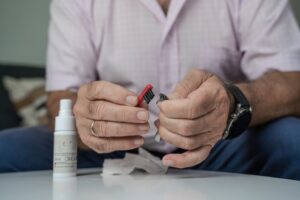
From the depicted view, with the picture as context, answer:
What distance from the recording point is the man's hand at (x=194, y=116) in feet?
1.98

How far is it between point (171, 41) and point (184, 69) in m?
0.07

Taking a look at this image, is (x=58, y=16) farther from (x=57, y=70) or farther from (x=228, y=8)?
(x=228, y=8)

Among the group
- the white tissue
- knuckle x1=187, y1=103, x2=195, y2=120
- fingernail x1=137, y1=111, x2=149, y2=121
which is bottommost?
the white tissue

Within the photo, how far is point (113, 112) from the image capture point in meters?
0.63

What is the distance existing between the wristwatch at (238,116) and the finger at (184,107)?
10 centimetres

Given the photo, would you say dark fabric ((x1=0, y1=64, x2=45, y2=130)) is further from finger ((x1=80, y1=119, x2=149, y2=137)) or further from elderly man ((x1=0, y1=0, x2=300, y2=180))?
finger ((x1=80, y1=119, x2=149, y2=137))

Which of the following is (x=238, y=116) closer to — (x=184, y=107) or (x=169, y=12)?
(x=184, y=107)

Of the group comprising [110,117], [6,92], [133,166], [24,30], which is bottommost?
[6,92]

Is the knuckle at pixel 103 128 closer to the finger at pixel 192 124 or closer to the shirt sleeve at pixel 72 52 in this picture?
the finger at pixel 192 124

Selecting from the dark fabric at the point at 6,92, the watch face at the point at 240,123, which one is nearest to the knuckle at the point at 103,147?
the watch face at the point at 240,123

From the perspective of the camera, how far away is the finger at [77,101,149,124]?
61cm

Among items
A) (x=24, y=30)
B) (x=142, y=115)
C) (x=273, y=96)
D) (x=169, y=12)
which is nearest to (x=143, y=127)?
(x=142, y=115)

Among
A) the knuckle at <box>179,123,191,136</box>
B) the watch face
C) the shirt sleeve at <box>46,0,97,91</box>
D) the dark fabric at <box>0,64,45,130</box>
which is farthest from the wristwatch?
the dark fabric at <box>0,64,45,130</box>

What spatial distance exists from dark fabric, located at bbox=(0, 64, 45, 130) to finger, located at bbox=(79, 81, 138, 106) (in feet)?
3.35
